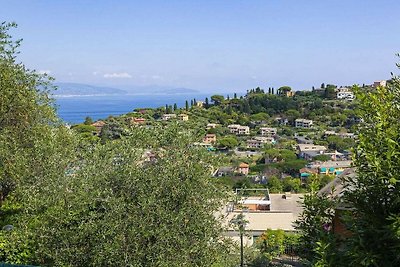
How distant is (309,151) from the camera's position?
67.2 meters

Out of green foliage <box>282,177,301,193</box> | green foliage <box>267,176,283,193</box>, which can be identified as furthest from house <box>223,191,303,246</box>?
green foliage <box>282,177,301,193</box>

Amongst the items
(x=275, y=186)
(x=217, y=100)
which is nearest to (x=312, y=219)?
(x=275, y=186)

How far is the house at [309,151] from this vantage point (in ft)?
213

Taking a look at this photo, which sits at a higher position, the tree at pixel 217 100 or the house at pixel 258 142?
the tree at pixel 217 100

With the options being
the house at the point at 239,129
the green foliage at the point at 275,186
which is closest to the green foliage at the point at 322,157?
the green foliage at the point at 275,186

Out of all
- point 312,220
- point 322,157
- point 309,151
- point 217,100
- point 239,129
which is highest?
point 217,100

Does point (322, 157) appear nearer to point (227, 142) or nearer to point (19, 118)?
point (227, 142)

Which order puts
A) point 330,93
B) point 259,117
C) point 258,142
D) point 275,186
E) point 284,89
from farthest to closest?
point 284,89, point 330,93, point 259,117, point 258,142, point 275,186

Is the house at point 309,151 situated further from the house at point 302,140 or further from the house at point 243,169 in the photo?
the house at point 243,169

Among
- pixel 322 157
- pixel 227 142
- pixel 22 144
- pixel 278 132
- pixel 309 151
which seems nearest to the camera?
pixel 22 144

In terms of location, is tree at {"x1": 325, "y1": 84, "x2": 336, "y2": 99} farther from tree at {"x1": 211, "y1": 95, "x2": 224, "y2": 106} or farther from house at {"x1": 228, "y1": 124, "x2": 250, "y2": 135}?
house at {"x1": 228, "y1": 124, "x2": 250, "y2": 135}

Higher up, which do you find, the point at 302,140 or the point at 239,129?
the point at 239,129

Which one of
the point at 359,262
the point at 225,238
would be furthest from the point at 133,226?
the point at 359,262

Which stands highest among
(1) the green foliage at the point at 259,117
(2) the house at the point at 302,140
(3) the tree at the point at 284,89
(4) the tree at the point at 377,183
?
(3) the tree at the point at 284,89
